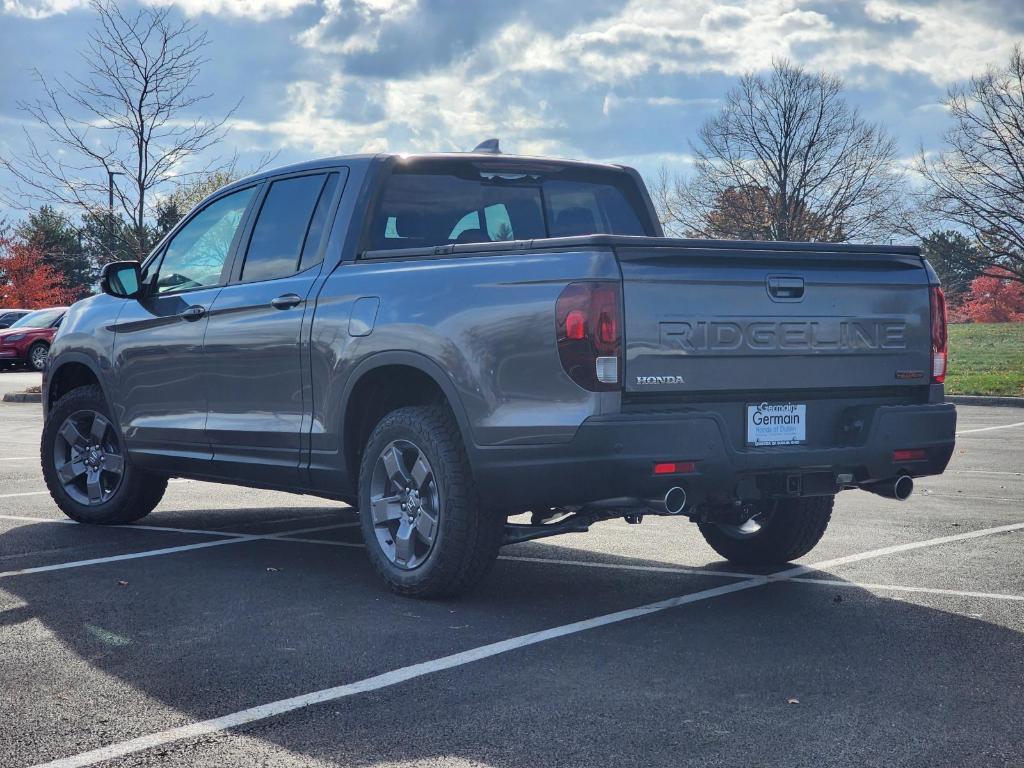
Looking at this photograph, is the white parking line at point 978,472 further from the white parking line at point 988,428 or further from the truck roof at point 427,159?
the truck roof at point 427,159

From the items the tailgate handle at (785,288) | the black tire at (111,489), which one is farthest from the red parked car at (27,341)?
the tailgate handle at (785,288)

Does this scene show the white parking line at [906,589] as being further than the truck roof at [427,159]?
No

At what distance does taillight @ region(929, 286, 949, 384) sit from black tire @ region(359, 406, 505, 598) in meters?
2.08

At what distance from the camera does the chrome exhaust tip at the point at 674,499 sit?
507 centimetres

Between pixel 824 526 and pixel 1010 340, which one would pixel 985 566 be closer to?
pixel 824 526

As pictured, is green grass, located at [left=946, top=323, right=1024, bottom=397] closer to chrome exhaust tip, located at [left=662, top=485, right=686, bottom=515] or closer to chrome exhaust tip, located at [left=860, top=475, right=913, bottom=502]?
chrome exhaust tip, located at [left=860, top=475, right=913, bottom=502]

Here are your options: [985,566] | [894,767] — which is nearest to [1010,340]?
[985,566]

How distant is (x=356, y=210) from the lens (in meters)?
6.41

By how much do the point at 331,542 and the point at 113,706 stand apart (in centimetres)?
348

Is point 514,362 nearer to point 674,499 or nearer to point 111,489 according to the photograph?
point 674,499

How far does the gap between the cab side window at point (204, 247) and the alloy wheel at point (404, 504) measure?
185 centimetres

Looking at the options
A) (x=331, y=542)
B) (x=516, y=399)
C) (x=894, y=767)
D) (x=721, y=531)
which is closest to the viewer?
(x=894, y=767)

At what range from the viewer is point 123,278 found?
25.0 ft

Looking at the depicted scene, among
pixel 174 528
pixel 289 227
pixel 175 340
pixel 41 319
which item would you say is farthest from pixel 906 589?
pixel 41 319
